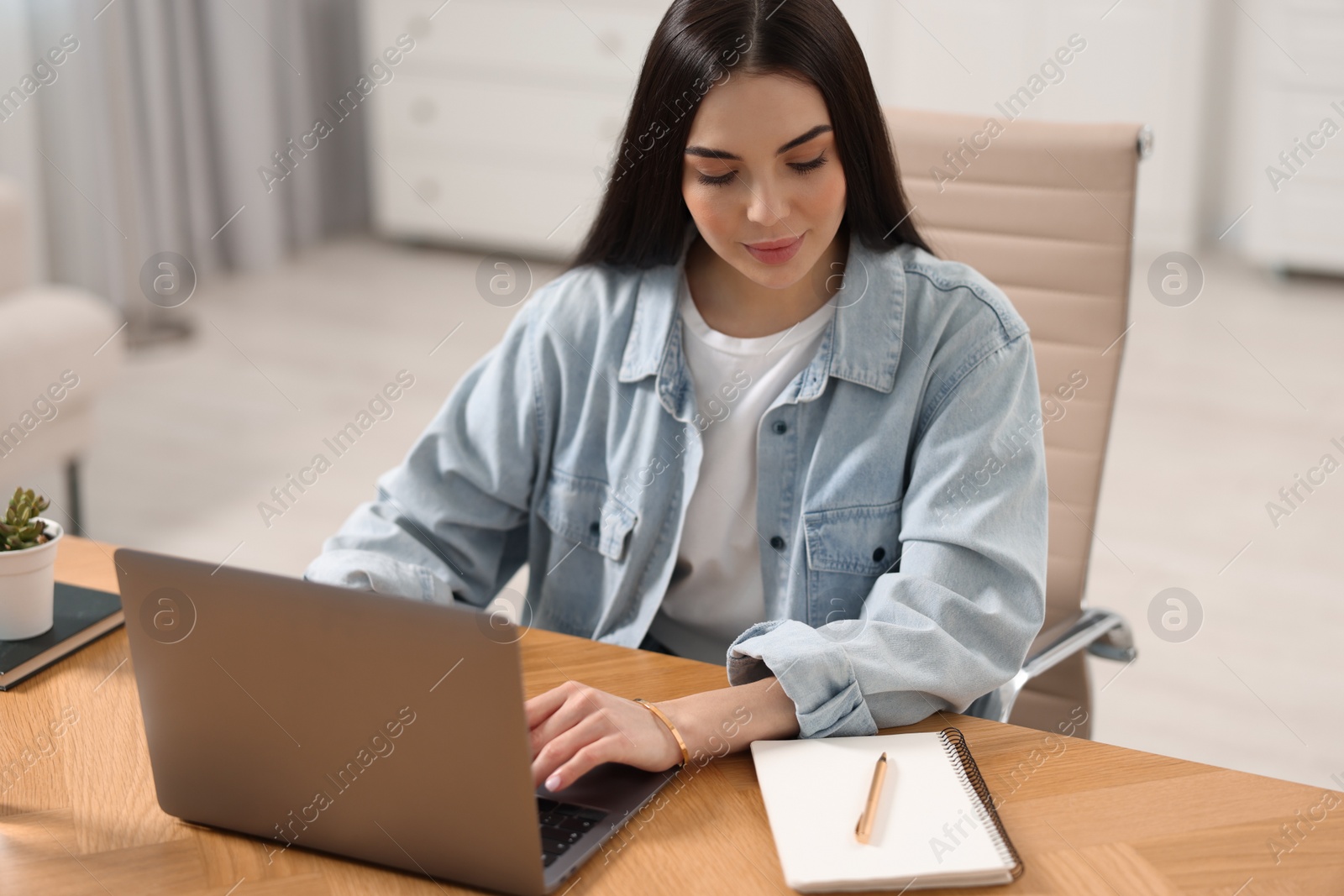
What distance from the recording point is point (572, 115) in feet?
15.1

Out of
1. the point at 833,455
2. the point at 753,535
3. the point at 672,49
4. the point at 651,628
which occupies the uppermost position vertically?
the point at 672,49

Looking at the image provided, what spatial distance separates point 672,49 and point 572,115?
3493 mm

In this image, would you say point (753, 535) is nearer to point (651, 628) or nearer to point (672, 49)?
point (651, 628)

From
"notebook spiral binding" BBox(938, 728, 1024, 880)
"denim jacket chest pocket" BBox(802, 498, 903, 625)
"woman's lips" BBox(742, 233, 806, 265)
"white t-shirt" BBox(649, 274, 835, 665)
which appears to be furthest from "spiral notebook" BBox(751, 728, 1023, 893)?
"woman's lips" BBox(742, 233, 806, 265)

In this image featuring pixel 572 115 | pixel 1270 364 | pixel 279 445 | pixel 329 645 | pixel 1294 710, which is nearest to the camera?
pixel 329 645

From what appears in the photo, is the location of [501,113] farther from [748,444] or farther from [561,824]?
[561,824]

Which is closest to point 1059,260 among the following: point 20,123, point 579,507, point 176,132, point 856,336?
point 856,336

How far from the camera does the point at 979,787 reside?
959 millimetres

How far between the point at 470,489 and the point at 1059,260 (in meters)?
0.72

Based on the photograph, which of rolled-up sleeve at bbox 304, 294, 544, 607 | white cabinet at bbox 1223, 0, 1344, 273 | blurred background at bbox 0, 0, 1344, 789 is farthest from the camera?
white cabinet at bbox 1223, 0, 1344, 273

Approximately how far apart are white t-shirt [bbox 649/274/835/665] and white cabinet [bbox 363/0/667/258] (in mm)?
3093

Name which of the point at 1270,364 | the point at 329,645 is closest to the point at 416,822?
the point at 329,645

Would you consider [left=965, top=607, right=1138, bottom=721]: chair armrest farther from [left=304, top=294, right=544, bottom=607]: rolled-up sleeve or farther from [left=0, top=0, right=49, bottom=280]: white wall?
[left=0, top=0, right=49, bottom=280]: white wall

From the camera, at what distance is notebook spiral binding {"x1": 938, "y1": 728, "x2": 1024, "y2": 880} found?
2.90 feet
